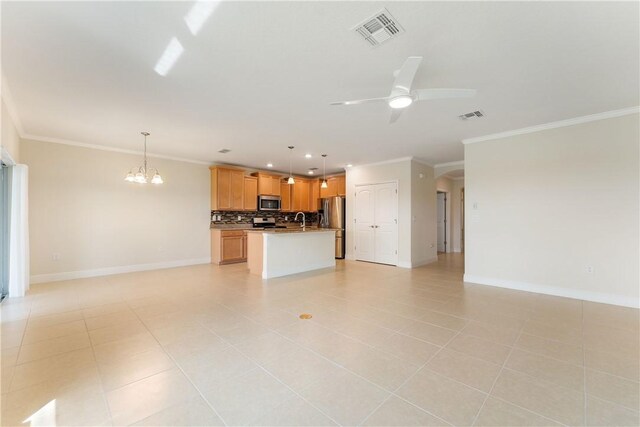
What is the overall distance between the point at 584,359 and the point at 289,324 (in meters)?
2.78

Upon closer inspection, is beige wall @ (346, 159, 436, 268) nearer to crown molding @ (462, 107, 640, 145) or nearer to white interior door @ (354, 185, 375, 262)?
white interior door @ (354, 185, 375, 262)

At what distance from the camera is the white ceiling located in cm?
195

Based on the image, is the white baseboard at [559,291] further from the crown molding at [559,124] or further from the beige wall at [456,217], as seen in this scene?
the beige wall at [456,217]

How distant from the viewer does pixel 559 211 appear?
422cm

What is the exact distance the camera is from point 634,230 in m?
3.69

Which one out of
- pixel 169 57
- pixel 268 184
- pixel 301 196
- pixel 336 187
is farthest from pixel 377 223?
pixel 169 57

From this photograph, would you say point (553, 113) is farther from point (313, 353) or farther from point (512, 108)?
point (313, 353)

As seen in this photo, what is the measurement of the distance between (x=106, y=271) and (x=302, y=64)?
5.90 meters

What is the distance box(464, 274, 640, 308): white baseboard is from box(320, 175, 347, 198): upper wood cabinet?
14.0ft

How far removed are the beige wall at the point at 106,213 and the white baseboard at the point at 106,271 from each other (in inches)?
0.6

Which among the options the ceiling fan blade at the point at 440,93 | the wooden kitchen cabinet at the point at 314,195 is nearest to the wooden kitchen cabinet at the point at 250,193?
the wooden kitchen cabinet at the point at 314,195

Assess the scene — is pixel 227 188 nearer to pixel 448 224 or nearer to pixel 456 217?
pixel 448 224

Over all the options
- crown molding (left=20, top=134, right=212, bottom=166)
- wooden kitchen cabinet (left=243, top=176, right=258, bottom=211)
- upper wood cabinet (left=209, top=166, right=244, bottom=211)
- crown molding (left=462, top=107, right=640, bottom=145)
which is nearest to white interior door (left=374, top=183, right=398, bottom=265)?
crown molding (left=462, top=107, right=640, bottom=145)

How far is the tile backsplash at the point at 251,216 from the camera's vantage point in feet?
25.0
